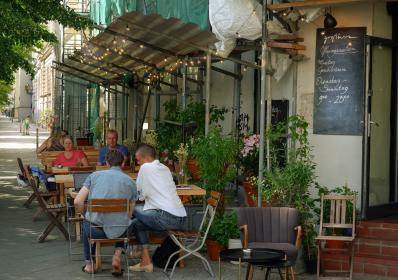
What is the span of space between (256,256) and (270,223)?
1148 mm

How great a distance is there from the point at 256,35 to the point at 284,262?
3783 mm

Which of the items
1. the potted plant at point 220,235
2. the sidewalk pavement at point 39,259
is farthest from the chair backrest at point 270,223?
the potted plant at point 220,235

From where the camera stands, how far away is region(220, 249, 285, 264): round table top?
6.14 meters

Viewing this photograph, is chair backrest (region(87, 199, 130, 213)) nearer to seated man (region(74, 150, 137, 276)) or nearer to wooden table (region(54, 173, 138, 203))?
seated man (region(74, 150, 137, 276))

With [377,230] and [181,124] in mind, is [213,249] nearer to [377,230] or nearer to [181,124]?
[377,230]

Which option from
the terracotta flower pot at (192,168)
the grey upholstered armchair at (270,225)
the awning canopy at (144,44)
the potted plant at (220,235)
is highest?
the awning canopy at (144,44)

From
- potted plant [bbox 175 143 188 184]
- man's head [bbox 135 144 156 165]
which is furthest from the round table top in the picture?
potted plant [bbox 175 143 188 184]

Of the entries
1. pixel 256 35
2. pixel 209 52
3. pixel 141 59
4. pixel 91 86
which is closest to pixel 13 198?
pixel 141 59

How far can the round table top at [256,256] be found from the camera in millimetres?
6137

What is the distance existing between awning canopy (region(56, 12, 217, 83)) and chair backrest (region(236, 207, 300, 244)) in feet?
10.4

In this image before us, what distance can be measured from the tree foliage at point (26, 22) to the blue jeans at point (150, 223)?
568 centimetres

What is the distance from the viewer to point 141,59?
13945mm

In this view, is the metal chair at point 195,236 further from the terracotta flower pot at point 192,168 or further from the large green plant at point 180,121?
the large green plant at point 180,121

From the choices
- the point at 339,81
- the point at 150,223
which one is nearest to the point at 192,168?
the point at 339,81
